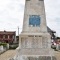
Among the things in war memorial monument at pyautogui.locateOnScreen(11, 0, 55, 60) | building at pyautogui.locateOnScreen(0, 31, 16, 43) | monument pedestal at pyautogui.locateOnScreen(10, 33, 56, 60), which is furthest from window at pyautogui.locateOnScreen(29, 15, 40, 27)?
building at pyautogui.locateOnScreen(0, 31, 16, 43)

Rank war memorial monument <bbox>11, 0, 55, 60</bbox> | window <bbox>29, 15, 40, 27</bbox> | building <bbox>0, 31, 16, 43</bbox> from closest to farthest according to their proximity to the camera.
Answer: war memorial monument <bbox>11, 0, 55, 60</bbox>, window <bbox>29, 15, 40, 27</bbox>, building <bbox>0, 31, 16, 43</bbox>

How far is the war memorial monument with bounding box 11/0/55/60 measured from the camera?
12398mm

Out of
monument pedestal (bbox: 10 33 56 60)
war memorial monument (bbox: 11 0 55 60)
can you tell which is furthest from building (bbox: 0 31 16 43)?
monument pedestal (bbox: 10 33 56 60)

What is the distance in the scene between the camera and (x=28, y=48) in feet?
41.3

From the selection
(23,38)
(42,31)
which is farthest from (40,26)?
(23,38)

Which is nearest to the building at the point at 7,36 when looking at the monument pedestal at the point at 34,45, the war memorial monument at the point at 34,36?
→ the war memorial monument at the point at 34,36

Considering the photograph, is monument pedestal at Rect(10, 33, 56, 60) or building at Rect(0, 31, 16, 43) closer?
monument pedestal at Rect(10, 33, 56, 60)

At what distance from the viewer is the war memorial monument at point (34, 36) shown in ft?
40.7

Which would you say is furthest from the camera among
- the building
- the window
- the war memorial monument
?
the building

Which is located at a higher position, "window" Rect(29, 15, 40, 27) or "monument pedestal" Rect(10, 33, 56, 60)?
"window" Rect(29, 15, 40, 27)

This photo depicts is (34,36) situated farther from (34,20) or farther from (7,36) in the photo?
(7,36)

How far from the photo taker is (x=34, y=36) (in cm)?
1262

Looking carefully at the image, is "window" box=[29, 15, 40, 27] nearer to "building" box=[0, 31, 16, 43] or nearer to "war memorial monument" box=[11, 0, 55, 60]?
"war memorial monument" box=[11, 0, 55, 60]

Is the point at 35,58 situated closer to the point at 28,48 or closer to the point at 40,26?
the point at 28,48
